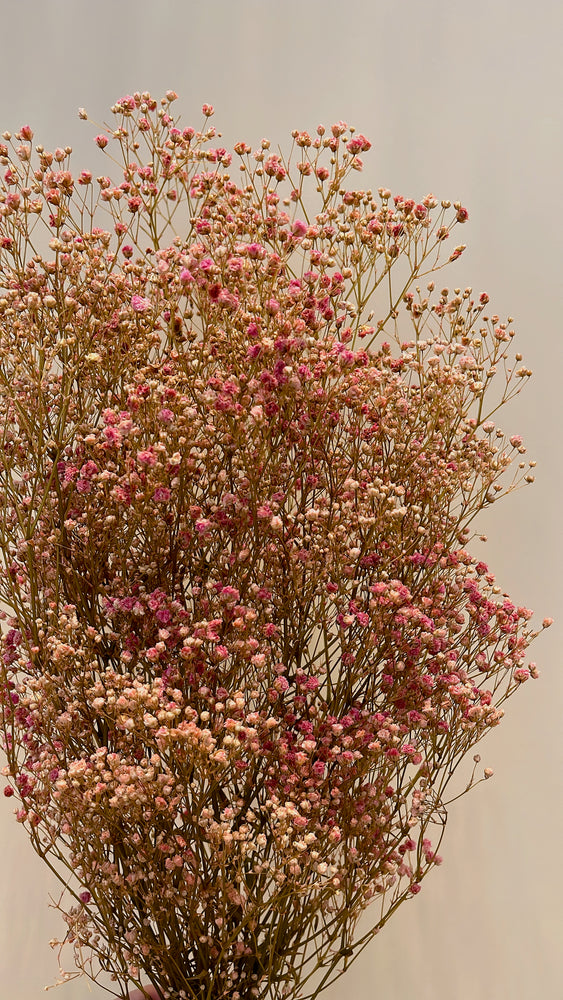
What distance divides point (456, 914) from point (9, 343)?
1.45m

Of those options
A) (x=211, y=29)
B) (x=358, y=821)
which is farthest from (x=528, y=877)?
(x=211, y=29)

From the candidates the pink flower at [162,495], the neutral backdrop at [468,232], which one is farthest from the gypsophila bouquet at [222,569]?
the neutral backdrop at [468,232]

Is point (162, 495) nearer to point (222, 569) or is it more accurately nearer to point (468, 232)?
point (222, 569)

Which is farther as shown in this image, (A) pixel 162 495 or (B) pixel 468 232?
(B) pixel 468 232

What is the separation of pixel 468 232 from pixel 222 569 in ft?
3.45

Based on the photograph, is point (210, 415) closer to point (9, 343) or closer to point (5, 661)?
point (9, 343)

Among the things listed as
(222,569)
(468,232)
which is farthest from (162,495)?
(468,232)

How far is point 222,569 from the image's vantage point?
4.50 ft

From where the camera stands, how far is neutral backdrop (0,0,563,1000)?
192 cm

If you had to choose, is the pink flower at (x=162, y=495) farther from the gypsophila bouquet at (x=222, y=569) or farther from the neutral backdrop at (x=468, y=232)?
the neutral backdrop at (x=468, y=232)

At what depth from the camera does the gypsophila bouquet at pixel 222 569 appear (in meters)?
1.30

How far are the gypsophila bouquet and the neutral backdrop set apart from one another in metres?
0.47

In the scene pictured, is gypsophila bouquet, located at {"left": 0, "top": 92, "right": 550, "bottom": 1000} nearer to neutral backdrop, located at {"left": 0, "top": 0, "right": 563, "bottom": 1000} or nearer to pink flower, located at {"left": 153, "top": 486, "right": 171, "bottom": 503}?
pink flower, located at {"left": 153, "top": 486, "right": 171, "bottom": 503}

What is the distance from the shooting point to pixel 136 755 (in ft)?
4.39
